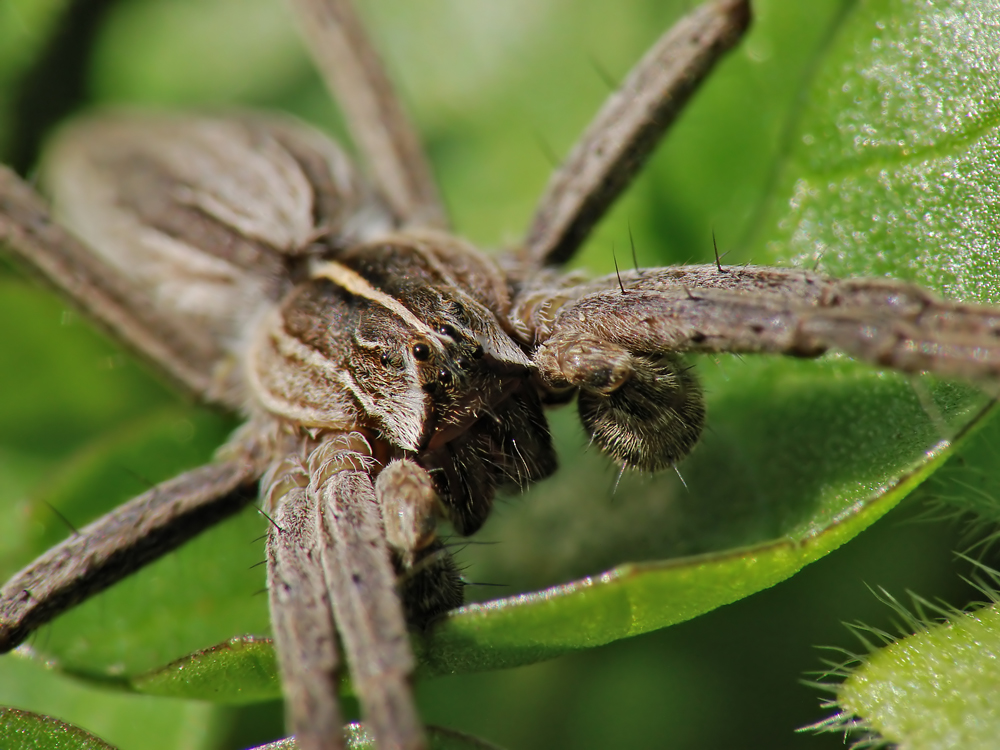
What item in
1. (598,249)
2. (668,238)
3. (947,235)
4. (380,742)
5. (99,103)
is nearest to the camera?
(380,742)

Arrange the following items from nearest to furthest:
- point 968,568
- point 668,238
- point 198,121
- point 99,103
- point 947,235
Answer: point 947,235 < point 968,568 < point 668,238 < point 198,121 < point 99,103

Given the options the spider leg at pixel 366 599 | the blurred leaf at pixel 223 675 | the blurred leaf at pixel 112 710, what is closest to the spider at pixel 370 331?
the spider leg at pixel 366 599

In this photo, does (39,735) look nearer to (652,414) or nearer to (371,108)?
(652,414)

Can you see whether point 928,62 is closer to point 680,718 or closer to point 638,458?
point 638,458

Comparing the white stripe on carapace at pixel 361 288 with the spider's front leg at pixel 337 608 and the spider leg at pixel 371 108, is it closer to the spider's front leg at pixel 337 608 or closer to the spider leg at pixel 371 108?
the spider's front leg at pixel 337 608

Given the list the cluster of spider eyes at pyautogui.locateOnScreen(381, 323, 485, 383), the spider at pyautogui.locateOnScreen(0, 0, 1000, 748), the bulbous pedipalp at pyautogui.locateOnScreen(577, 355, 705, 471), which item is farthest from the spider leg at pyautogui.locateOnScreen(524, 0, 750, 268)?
the bulbous pedipalp at pyautogui.locateOnScreen(577, 355, 705, 471)

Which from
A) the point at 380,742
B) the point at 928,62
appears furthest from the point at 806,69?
the point at 380,742

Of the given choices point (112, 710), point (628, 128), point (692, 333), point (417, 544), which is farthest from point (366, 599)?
point (628, 128)
